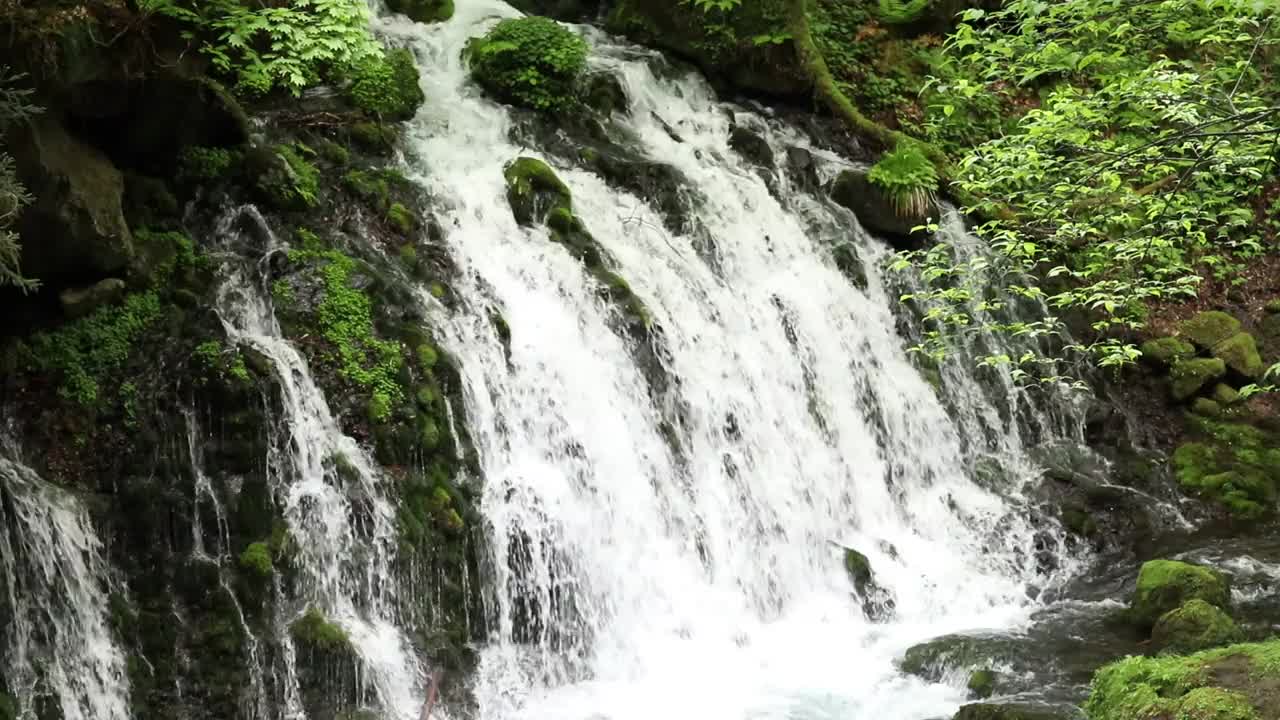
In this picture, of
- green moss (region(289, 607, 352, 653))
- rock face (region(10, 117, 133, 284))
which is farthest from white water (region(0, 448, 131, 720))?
rock face (region(10, 117, 133, 284))

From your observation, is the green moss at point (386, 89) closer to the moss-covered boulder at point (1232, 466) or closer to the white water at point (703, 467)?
the white water at point (703, 467)

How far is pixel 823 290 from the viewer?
1257cm

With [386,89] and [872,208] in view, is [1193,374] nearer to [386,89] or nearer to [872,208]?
[872,208]

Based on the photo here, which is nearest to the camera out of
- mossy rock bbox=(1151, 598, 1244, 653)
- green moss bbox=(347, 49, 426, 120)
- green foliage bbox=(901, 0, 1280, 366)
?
green foliage bbox=(901, 0, 1280, 366)

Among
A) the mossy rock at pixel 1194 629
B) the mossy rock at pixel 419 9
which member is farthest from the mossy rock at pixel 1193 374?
the mossy rock at pixel 419 9

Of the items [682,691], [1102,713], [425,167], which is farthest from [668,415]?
[1102,713]

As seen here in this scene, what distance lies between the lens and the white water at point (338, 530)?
305 inches

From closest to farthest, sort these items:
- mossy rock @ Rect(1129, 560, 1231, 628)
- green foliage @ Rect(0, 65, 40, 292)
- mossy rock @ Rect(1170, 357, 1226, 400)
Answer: green foliage @ Rect(0, 65, 40, 292) → mossy rock @ Rect(1129, 560, 1231, 628) → mossy rock @ Rect(1170, 357, 1226, 400)

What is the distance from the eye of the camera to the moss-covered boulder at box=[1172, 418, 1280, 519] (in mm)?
11983

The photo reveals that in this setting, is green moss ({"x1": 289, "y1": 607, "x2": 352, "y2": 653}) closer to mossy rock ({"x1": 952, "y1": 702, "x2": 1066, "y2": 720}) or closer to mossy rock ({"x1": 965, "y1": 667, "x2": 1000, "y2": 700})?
mossy rock ({"x1": 952, "y1": 702, "x2": 1066, "y2": 720})

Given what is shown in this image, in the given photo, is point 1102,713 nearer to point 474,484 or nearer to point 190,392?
point 474,484

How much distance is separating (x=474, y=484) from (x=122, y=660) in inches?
107

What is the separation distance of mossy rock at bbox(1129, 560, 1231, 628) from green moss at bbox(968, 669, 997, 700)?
1561 mm

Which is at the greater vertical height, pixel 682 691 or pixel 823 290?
pixel 823 290
